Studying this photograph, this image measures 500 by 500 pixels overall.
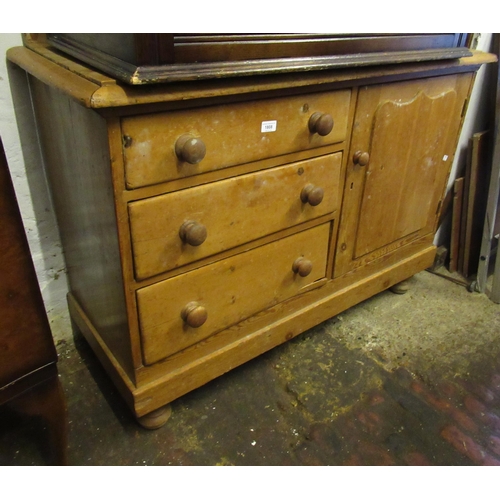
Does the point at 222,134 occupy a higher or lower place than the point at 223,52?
lower

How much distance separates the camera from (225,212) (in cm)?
107

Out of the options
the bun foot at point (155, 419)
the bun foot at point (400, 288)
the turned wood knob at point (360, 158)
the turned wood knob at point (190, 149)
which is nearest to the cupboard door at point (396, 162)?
the turned wood knob at point (360, 158)

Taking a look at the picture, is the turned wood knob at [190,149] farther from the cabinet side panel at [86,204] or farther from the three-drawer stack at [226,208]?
the cabinet side panel at [86,204]

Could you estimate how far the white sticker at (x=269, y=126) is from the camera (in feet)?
3.40

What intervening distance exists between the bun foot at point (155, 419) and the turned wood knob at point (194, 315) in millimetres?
312

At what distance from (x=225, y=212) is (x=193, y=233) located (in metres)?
0.12

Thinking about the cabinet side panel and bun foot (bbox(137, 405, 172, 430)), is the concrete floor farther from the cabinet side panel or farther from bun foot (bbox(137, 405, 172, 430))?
the cabinet side panel

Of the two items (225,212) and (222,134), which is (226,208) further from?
(222,134)

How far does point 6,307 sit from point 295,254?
0.76 meters

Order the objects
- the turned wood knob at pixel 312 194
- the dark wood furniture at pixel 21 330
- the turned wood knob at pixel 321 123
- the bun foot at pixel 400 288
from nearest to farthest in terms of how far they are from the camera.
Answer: the dark wood furniture at pixel 21 330 → the turned wood knob at pixel 321 123 → the turned wood knob at pixel 312 194 → the bun foot at pixel 400 288

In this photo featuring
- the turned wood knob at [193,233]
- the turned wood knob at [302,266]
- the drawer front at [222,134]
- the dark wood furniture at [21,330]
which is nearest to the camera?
the dark wood furniture at [21,330]

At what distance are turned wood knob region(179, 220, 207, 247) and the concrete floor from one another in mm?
595

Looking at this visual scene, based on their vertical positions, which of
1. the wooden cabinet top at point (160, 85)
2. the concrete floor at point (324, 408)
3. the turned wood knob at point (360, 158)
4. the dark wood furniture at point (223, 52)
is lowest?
the concrete floor at point (324, 408)

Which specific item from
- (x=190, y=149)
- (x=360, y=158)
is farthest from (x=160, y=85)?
(x=360, y=158)
